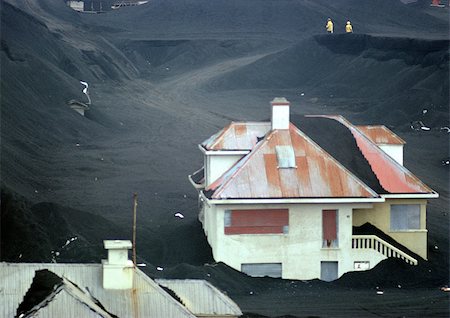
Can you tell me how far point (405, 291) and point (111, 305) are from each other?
12.9 m

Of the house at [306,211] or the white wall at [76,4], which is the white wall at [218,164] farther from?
the white wall at [76,4]

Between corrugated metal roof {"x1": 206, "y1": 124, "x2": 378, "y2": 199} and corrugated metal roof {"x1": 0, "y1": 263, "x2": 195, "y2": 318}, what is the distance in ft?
40.1

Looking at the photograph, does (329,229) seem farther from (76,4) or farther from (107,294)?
(76,4)

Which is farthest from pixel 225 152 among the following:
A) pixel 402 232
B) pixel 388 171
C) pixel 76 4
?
pixel 76 4

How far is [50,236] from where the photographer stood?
32.7 meters

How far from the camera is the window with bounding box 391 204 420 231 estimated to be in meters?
33.5

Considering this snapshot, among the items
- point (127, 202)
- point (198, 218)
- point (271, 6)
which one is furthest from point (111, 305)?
point (271, 6)

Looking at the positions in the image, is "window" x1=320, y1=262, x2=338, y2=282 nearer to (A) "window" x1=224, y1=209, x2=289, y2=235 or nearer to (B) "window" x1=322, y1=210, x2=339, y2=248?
(B) "window" x1=322, y1=210, x2=339, y2=248

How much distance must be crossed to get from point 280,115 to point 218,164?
197 cm

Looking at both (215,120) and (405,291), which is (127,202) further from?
(215,120)

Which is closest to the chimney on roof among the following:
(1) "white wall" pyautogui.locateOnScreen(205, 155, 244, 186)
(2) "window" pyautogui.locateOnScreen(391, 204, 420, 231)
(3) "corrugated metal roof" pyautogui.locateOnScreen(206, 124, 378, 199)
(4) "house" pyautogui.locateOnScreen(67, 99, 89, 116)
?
(3) "corrugated metal roof" pyautogui.locateOnScreen(206, 124, 378, 199)

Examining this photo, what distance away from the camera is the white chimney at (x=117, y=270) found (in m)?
19.3

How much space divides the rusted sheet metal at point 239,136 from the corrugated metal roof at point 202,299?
13551mm

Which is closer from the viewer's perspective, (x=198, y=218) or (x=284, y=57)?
(x=198, y=218)
